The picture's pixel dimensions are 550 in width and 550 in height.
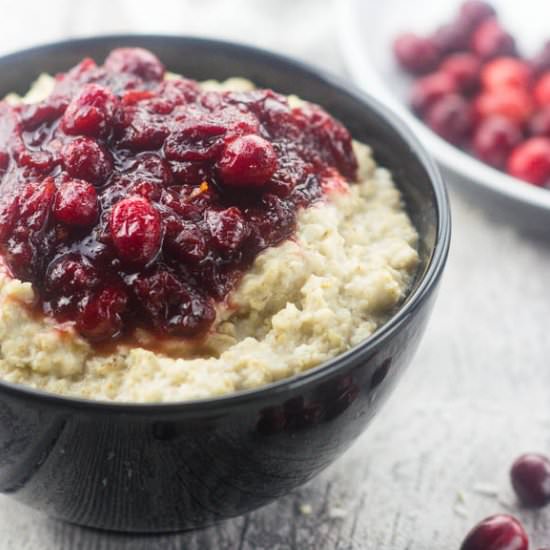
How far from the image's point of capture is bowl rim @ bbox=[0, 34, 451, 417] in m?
2.43

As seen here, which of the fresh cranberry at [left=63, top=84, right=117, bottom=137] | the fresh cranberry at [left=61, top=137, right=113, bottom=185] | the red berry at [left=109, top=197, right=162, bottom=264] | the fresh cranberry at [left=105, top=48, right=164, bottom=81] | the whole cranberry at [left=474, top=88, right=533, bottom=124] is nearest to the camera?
the red berry at [left=109, top=197, right=162, bottom=264]

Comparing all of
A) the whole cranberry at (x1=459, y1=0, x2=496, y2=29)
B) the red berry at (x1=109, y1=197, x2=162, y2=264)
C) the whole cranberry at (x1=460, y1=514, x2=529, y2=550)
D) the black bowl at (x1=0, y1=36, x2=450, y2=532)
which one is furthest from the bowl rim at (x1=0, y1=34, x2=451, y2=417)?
the whole cranberry at (x1=459, y1=0, x2=496, y2=29)

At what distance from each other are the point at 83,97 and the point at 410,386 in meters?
2.14

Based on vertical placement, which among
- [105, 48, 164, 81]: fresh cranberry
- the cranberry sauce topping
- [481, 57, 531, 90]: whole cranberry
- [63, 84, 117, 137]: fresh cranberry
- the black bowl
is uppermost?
[63, 84, 117, 137]: fresh cranberry

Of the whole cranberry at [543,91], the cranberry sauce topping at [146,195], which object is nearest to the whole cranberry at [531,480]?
the cranberry sauce topping at [146,195]

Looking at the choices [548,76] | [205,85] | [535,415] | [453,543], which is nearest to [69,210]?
[205,85]

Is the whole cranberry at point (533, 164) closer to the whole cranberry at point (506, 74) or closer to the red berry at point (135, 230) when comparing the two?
the whole cranberry at point (506, 74)

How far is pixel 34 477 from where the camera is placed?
2.77 meters

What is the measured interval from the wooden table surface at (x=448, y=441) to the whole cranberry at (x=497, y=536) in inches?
5.2

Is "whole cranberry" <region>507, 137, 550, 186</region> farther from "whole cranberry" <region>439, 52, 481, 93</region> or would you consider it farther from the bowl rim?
the bowl rim

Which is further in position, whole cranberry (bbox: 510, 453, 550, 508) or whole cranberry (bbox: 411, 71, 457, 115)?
whole cranberry (bbox: 411, 71, 457, 115)

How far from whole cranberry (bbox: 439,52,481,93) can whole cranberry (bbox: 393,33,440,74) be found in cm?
14

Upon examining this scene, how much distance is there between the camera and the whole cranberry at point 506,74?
20.6 ft

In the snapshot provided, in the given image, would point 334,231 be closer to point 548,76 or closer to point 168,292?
point 168,292
